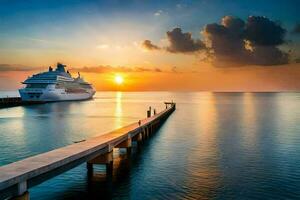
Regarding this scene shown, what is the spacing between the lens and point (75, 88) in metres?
152

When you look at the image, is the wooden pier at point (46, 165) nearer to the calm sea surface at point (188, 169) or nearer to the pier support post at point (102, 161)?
the pier support post at point (102, 161)

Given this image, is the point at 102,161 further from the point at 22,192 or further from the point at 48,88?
the point at 48,88

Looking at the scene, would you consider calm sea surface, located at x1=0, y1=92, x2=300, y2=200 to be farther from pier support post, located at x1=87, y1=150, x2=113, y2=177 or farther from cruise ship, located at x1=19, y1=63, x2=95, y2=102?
cruise ship, located at x1=19, y1=63, x2=95, y2=102

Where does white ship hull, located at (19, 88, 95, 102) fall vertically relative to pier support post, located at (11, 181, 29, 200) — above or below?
above

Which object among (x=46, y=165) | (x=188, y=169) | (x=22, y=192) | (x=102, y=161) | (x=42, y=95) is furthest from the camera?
(x=42, y=95)

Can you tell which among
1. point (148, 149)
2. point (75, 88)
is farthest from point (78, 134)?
point (75, 88)

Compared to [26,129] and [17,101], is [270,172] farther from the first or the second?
[17,101]

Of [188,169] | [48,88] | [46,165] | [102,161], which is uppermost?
[48,88]

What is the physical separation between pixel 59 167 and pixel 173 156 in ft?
51.5

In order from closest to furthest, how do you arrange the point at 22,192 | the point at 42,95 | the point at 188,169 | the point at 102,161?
the point at 22,192 → the point at 102,161 → the point at 188,169 → the point at 42,95

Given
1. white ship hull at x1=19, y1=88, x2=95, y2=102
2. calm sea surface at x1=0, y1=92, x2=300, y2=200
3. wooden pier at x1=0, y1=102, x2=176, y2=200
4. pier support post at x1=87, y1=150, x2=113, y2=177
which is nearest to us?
wooden pier at x1=0, y1=102, x2=176, y2=200

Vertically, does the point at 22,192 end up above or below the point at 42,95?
below

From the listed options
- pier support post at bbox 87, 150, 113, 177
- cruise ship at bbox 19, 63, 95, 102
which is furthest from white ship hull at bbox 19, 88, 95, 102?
pier support post at bbox 87, 150, 113, 177

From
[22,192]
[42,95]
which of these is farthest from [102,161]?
[42,95]
